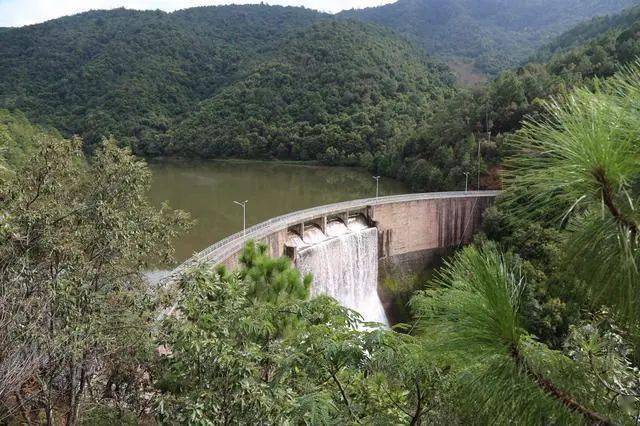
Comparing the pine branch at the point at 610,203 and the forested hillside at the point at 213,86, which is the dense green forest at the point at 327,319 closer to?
the pine branch at the point at 610,203

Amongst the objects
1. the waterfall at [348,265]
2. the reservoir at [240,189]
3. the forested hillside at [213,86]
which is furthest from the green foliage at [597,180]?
the forested hillside at [213,86]

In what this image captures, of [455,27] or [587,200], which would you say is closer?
[587,200]

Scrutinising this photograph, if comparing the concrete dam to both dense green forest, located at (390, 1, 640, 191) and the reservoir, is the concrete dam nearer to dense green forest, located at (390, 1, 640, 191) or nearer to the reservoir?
the reservoir

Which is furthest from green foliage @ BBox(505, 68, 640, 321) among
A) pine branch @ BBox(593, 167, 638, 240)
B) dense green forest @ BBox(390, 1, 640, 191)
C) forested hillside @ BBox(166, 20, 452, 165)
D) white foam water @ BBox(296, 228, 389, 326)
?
forested hillside @ BBox(166, 20, 452, 165)

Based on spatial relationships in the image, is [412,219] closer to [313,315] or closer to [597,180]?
[313,315]

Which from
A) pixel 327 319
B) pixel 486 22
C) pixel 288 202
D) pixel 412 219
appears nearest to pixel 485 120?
pixel 412 219

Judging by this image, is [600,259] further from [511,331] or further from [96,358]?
[96,358]

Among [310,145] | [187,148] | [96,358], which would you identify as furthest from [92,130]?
[96,358]
